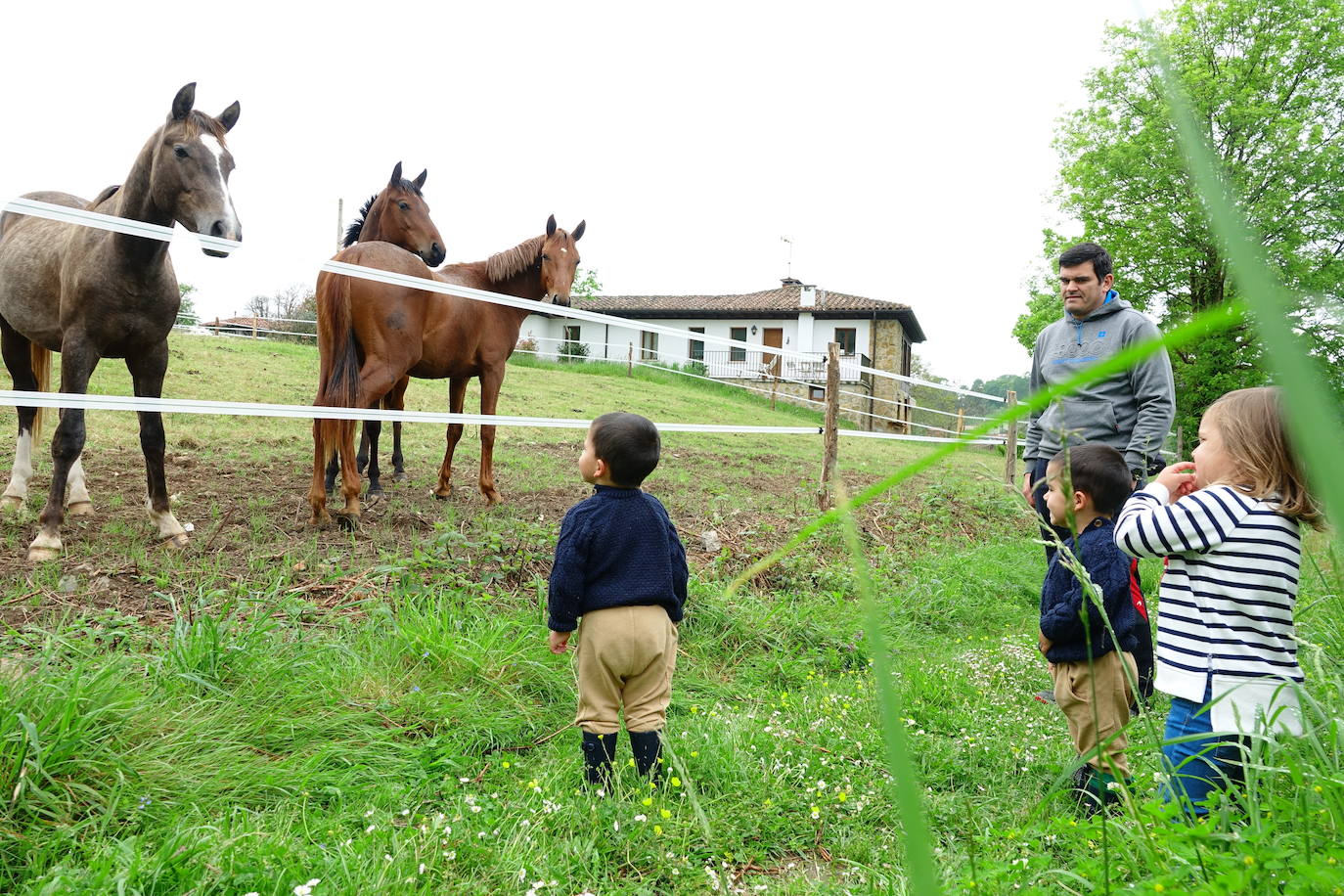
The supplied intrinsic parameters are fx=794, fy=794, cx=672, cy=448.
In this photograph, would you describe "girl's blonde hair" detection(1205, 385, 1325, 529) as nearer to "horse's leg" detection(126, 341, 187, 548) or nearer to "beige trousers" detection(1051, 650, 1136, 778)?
"beige trousers" detection(1051, 650, 1136, 778)

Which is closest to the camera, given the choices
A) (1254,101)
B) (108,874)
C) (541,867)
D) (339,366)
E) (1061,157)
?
(108,874)

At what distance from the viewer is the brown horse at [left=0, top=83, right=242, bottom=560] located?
3818 millimetres

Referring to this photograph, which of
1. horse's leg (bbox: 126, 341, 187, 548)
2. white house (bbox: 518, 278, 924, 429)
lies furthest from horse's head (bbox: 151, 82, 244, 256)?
white house (bbox: 518, 278, 924, 429)

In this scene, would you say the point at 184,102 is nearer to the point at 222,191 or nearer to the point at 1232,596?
the point at 222,191

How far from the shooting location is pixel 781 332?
37500mm

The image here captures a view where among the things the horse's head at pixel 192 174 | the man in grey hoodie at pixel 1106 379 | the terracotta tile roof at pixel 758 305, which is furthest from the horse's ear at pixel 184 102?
the terracotta tile roof at pixel 758 305

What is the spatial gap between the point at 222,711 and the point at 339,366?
8.99 ft

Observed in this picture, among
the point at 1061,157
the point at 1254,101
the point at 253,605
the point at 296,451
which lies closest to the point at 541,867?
the point at 253,605

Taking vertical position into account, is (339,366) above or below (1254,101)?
below

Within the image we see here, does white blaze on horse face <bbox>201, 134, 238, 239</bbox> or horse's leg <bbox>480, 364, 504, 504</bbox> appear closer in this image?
white blaze on horse face <bbox>201, 134, 238, 239</bbox>

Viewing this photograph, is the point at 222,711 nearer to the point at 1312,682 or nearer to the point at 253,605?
the point at 253,605

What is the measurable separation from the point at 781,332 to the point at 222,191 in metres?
34.7

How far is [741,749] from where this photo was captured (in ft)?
8.69

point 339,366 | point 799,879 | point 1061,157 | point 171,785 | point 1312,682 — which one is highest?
point 1061,157
